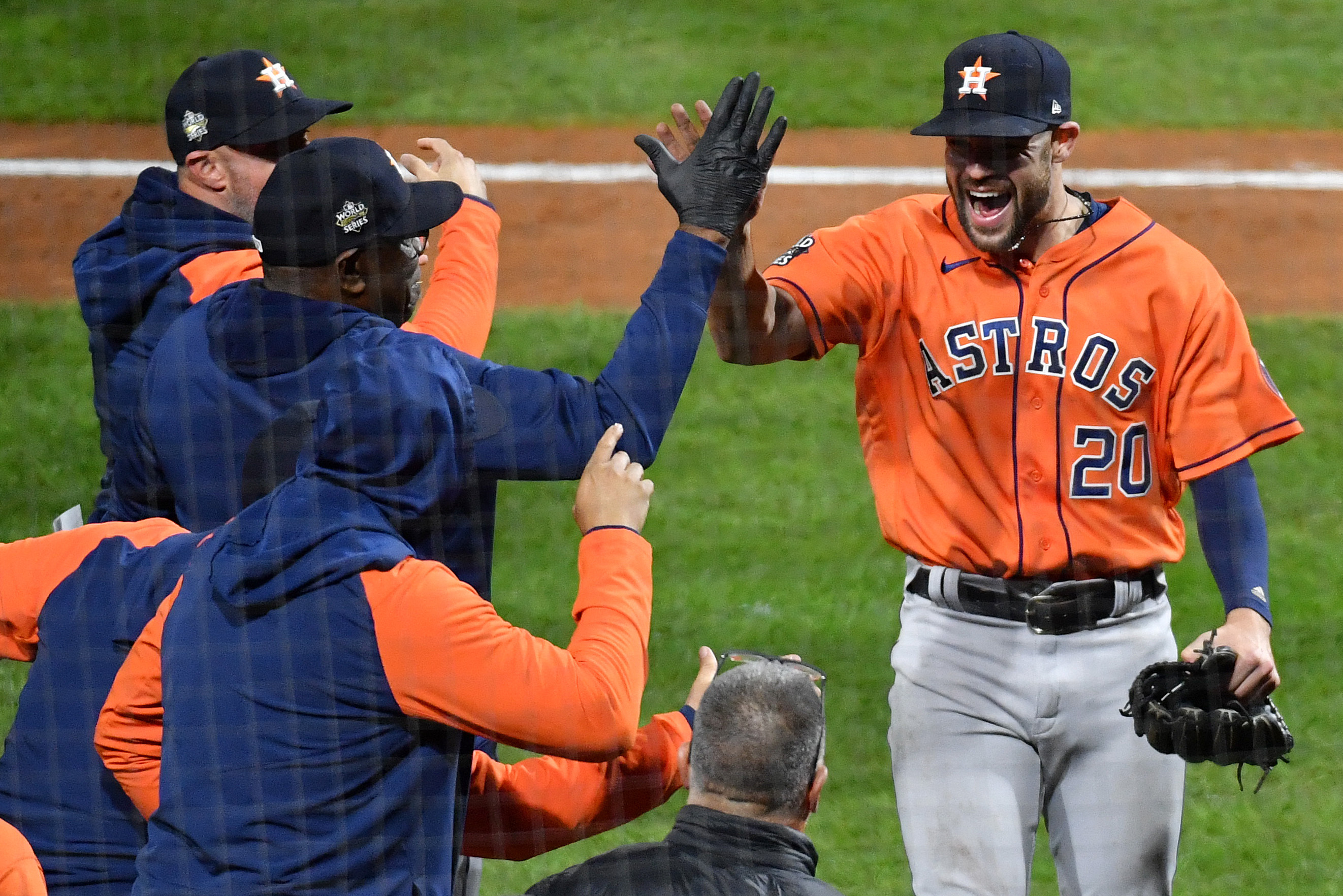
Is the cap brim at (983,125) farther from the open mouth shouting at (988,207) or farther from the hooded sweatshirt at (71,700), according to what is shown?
the hooded sweatshirt at (71,700)

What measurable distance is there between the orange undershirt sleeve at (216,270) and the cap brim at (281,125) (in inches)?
11.2

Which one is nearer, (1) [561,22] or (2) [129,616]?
(2) [129,616]

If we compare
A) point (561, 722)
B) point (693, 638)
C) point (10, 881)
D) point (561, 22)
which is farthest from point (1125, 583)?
point (561, 22)

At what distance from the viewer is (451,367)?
7.77 feet

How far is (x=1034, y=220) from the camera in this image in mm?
3115

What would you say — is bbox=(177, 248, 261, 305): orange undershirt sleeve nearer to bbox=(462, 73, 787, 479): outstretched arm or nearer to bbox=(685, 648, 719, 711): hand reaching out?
bbox=(462, 73, 787, 479): outstretched arm

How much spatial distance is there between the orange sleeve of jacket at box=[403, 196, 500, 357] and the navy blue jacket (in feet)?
1.11

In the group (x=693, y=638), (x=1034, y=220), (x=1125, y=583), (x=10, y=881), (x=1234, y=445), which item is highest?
(x=1034, y=220)

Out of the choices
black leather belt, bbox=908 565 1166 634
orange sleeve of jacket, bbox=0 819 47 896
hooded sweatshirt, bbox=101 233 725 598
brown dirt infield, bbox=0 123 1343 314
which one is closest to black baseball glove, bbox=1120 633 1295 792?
black leather belt, bbox=908 565 1166 634

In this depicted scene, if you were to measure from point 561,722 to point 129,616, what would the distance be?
2.37 ft

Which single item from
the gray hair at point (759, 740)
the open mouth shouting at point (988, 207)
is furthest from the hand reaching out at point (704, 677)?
the open mouth shouting at point (988, 207)

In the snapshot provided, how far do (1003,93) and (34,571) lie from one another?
70.9 inches

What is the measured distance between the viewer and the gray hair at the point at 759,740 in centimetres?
250

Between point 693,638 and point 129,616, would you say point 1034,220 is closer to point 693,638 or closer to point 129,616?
point 129,616
